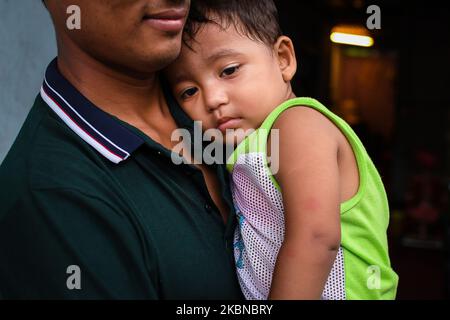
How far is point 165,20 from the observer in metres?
1.47

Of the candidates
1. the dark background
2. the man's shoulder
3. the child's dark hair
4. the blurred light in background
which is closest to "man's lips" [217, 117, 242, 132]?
the child's dark hair

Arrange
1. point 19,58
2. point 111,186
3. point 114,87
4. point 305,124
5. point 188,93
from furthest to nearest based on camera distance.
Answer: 1. point 19,58
2. point 188,93
3. point 114,87
4. point 305,124
5. point 111,186

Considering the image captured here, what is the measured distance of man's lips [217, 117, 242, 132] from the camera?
1.62 metres

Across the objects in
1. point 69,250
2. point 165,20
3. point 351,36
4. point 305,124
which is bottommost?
point 69,250

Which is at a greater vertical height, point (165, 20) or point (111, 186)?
point (165, 20)

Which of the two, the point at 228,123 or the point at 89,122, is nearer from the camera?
the point at 89,122

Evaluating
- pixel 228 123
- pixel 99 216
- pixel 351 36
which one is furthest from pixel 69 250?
pixel 351 36

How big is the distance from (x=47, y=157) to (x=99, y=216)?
0.17 meters

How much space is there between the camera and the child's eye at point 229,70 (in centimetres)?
161

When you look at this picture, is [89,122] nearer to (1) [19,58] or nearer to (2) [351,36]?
(1) [19,58]

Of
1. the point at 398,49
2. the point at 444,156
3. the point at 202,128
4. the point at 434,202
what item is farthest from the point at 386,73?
the point at 202,128

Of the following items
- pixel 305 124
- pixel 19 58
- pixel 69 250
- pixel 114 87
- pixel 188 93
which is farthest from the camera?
pixel 19 58

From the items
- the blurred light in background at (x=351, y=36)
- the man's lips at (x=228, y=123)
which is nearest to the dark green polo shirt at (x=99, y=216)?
the man's lips at (x=228, y=123)

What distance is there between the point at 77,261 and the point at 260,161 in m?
0.48
